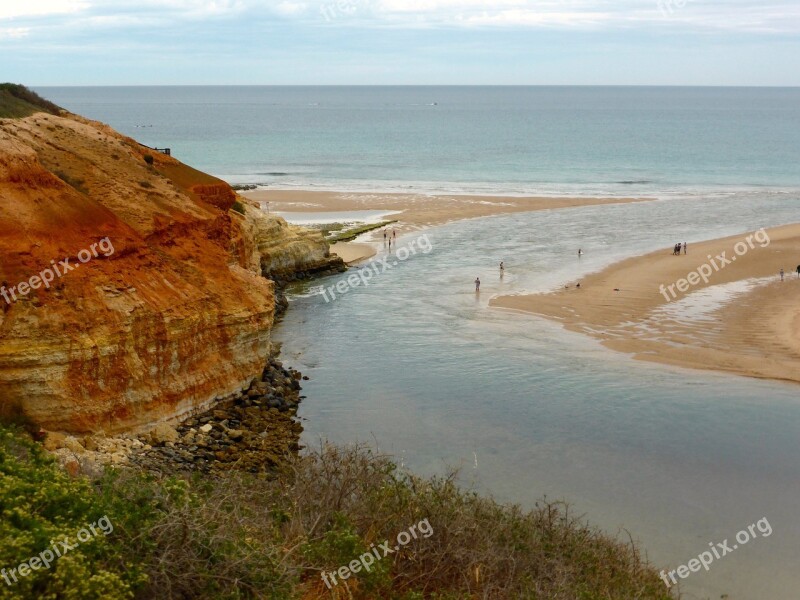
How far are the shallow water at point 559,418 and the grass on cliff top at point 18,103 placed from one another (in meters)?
13.2

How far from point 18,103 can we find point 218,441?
1822 centimetres

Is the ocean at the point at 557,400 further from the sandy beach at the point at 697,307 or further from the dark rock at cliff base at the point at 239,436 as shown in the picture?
the sandy beach at the point at 697,307

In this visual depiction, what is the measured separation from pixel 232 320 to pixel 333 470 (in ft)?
38.2

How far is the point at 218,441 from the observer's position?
71.9 feet

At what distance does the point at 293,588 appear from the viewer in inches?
403

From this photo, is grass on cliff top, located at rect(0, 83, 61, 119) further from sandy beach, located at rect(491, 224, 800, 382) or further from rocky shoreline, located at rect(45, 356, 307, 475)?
sandy beach, located at rect(491, 224, 800, 382)

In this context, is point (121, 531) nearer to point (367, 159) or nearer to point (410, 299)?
point (410, 299)

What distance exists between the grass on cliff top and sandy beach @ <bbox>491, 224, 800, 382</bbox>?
21.8 meters

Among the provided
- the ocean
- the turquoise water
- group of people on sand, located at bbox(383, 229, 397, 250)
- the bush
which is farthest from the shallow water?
the turquoise water

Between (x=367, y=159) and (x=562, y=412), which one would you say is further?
(x=367, y=159)

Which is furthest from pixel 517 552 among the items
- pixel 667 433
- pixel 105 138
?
pixel 105 138

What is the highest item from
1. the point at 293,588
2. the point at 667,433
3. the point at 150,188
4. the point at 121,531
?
the point at 150,188

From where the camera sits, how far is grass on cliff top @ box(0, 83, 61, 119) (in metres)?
30.4

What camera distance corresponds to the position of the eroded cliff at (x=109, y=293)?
65.2 feet
